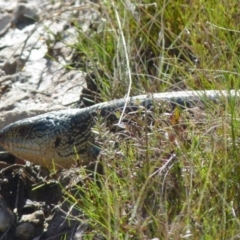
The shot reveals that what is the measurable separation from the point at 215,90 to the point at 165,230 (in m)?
1.06

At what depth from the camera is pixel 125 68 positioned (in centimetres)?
499

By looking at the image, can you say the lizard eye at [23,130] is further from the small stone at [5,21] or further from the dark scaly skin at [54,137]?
the small stone at [5,21]

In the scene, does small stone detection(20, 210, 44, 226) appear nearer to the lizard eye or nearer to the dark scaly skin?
the dark scaly skin

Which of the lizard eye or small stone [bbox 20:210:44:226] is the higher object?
the lizard eye

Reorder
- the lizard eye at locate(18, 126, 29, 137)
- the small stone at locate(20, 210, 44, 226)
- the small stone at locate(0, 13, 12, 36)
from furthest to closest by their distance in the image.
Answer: the small stone at locate(0, 13, 12, 36), the lizard eye at locate(18, 126, 29, 137), the small stone at locate(20, 210, 44, 226)

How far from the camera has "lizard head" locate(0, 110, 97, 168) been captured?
4.85 meters

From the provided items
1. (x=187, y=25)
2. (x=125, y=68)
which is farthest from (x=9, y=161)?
(x=187, y=25)

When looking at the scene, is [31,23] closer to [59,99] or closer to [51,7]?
[51,7]

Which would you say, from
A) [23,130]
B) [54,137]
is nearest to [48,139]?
[54,137]

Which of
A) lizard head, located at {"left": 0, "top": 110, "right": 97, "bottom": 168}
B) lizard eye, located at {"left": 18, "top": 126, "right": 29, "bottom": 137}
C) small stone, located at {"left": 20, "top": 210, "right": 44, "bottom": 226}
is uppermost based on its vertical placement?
lizard eye, located at {"left": 18, "top": 126, "right": 29, "bottom": 137}

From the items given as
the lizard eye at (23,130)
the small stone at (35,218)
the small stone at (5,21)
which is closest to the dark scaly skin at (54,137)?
the lizard eye at (23,130)

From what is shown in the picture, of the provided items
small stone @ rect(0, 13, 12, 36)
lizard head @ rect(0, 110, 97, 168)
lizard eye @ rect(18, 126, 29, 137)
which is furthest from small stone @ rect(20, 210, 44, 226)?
small stone @ rect(0, 13, 12, 36)

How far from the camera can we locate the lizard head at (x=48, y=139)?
485 centimetres

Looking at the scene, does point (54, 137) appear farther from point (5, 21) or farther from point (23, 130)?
point (5, 21)
